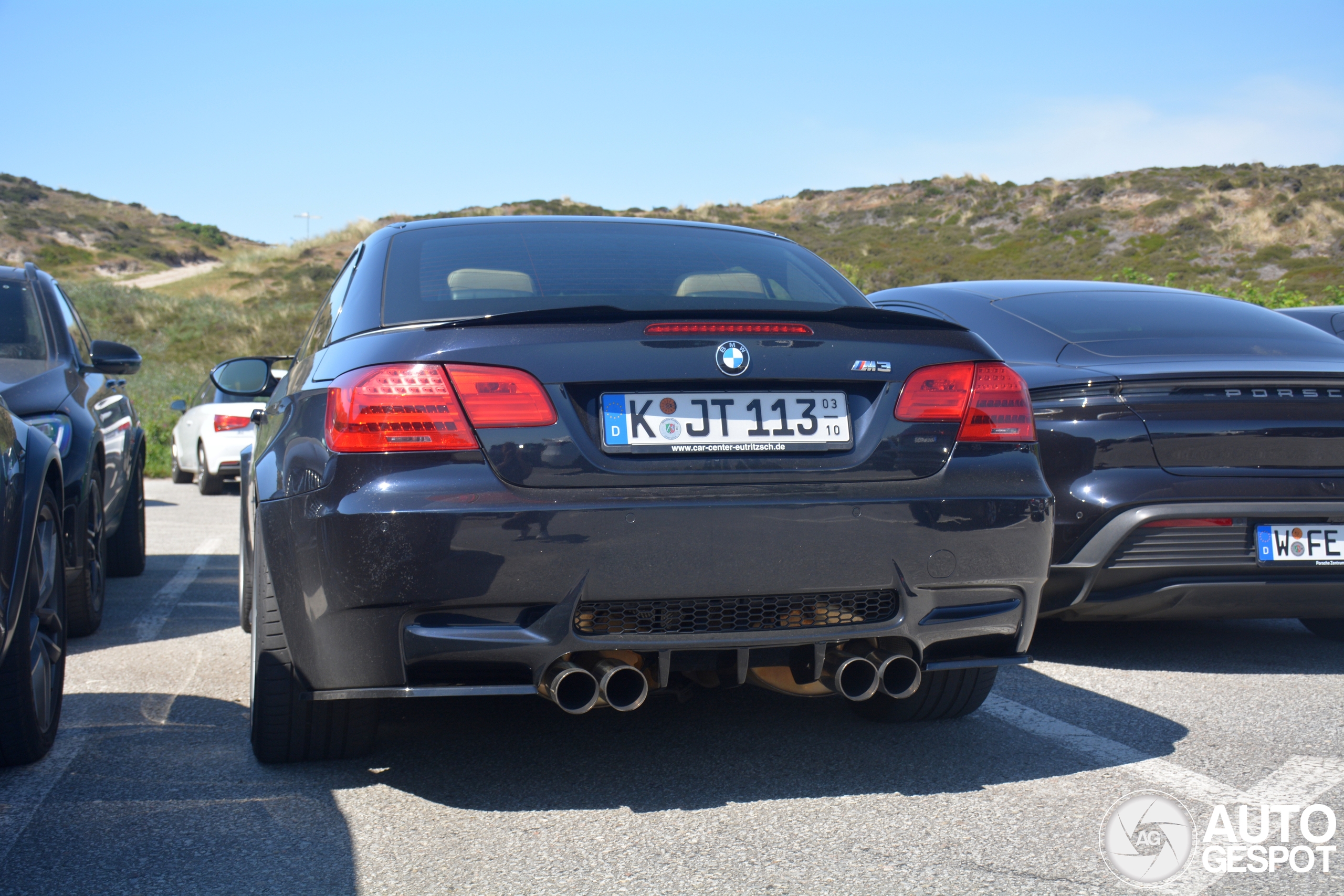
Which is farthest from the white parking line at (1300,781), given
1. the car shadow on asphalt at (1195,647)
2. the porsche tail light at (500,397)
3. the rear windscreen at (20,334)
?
the rear windscreen at (20,334)

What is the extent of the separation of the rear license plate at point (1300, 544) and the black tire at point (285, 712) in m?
3.03

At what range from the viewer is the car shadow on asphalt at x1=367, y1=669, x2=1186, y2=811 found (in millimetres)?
3104

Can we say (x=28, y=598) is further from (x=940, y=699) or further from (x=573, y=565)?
(x=940, y=699)

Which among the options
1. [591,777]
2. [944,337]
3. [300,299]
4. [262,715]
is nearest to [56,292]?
[262,715]

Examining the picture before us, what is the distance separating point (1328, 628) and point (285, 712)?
4.35m

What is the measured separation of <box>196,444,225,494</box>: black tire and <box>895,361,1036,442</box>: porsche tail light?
1145 cm

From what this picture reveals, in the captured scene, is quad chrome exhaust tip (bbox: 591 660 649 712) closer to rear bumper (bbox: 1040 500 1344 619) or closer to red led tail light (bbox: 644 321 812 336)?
red led tail light (bbox: 644 321 812 336)

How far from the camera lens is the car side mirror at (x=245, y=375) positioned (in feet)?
14.9

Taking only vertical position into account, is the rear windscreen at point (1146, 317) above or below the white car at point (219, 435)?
above

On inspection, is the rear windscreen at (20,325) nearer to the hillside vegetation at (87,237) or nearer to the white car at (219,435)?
the white car at (219,435)

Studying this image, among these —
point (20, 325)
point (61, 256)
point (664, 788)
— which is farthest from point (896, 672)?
point (61, 256)

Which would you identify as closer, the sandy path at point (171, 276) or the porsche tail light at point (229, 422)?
the porsche tail light at point (229, 422)

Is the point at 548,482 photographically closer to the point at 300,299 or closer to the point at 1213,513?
the point at 1213,513

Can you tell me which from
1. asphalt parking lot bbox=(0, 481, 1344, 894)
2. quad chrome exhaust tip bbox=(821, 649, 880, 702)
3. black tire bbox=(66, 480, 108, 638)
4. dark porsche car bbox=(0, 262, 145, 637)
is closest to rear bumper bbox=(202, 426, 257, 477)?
dark porsche car bbox=(0, 262, 145, 637)
